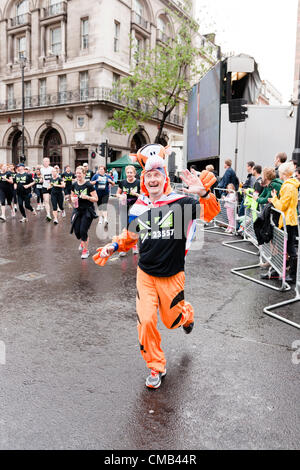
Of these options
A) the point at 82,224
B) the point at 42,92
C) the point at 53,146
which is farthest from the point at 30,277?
the point at 42,92

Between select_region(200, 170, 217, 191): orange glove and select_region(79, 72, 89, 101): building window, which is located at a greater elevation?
select_region(79, 72, 89, 101): building window

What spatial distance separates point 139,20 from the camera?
119 ft

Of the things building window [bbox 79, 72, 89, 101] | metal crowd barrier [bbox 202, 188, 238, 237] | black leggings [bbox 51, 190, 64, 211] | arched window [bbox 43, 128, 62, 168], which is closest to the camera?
metal crowd barrier [bbox 202, 188, 238, 237]

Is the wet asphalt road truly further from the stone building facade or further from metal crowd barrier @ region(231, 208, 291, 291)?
the stone building facade

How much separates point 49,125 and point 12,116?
5.45 metres

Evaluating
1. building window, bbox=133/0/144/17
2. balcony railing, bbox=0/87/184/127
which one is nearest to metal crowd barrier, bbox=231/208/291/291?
balcony railing, bbox=0/87/184/127

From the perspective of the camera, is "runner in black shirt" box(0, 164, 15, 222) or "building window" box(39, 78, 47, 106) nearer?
"runner in black shirt" box(0, 164, 15, 222)

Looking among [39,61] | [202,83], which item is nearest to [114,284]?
[202,83]

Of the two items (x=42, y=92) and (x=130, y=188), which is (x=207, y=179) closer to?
(x=130, y=188)

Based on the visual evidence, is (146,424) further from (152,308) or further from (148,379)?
(152,308)

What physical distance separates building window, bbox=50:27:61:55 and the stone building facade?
0.08 meters

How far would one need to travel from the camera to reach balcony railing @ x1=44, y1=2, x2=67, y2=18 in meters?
33.2

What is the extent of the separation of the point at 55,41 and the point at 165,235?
37252mm

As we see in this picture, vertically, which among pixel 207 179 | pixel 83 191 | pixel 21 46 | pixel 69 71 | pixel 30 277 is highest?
pixel 21 46
